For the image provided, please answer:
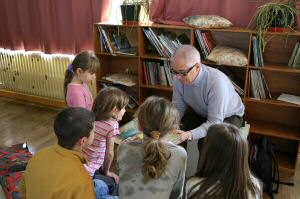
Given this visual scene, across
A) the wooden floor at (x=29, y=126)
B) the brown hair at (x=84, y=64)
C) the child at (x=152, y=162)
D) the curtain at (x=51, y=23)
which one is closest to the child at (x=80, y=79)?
the brown hair at (x=84, y=64)

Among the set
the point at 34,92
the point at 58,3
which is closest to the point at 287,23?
the point at 58,3

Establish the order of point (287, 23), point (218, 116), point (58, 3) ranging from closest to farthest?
point (218, 116) → point (287, 23) → point (58, 3)

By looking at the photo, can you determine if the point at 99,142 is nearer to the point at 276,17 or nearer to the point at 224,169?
the point at 224,169

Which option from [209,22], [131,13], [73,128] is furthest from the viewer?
[131,13]

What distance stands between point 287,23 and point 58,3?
2446mm

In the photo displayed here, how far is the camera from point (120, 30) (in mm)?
3279

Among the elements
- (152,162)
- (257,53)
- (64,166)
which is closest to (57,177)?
(64,166)

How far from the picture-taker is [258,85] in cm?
268

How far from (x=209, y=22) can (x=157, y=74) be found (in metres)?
0.70

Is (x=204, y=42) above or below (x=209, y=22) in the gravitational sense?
below

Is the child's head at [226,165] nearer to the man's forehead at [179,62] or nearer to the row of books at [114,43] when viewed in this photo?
the man's forehead at [179,62]

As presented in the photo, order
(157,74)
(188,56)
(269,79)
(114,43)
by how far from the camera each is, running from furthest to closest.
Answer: (114,43) < (157,74) < (269,79) < (188,56)

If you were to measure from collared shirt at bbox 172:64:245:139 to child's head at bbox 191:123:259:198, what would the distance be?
0.78m

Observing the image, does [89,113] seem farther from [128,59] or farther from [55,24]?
[55,24]
